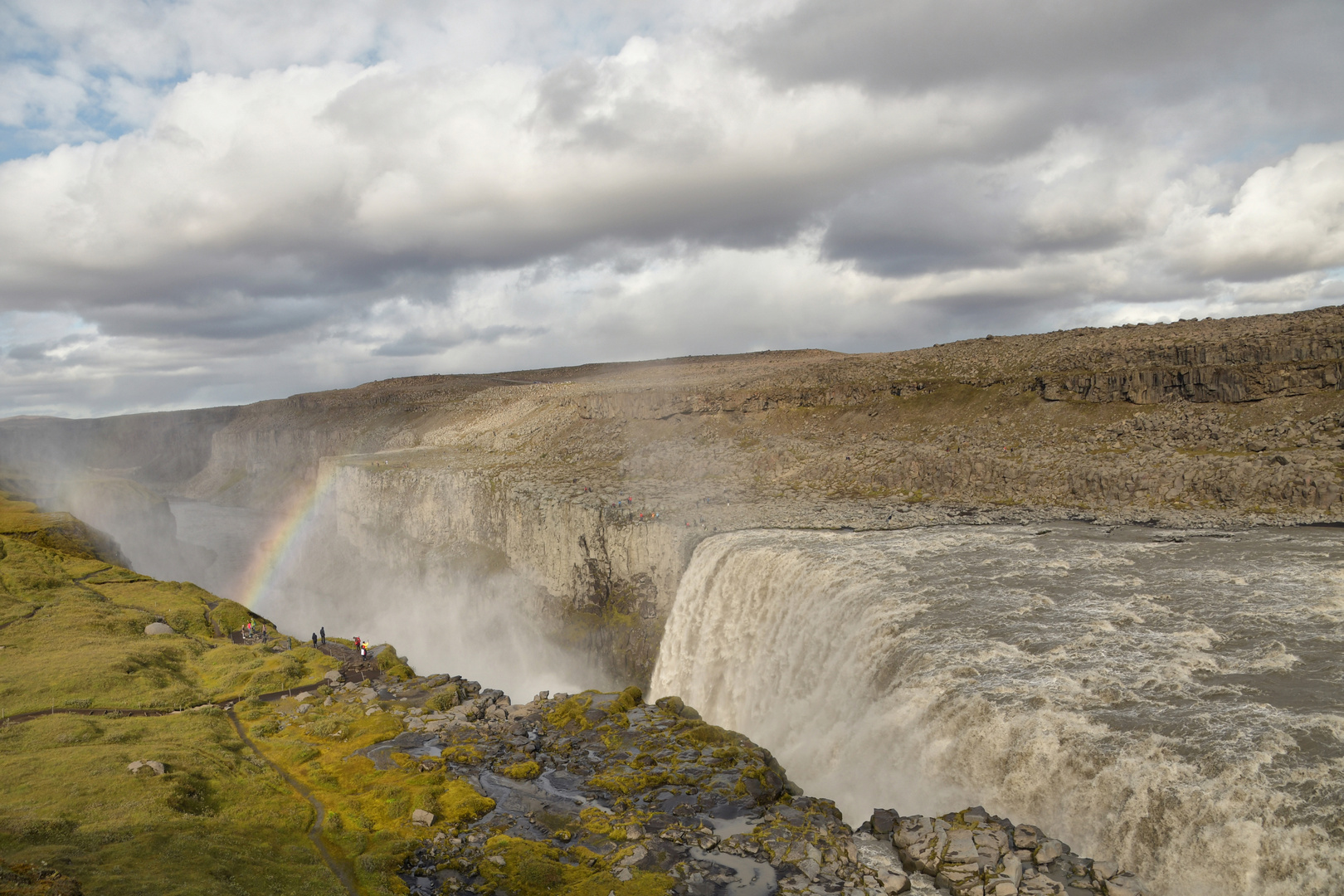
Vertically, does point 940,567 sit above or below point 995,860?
above

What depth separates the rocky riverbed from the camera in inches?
763

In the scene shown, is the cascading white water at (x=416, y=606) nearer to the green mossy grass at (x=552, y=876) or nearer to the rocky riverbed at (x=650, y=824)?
the rocky riverbed at (x=650, y=824)

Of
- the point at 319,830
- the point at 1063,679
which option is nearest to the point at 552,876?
the point at 319,830

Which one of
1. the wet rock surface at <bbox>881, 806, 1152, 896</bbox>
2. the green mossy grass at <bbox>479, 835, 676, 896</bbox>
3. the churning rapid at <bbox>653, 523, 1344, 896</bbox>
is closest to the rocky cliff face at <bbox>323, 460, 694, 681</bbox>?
the churning rapid at <bbox>653, 523, 1344, 896</bbox>

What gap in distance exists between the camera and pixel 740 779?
27.5 metres

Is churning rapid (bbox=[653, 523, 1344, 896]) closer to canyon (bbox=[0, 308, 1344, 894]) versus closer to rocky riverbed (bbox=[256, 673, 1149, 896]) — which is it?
canyon (bbox=[0, 308, 1344, 894])

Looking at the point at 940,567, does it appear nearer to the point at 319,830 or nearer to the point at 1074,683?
the point at 1074,683

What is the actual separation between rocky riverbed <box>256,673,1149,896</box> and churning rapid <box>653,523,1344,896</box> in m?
1.77

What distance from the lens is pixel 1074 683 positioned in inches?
922

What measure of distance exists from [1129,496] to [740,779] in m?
33.1

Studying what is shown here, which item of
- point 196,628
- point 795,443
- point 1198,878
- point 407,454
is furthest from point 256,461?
point 1198,878

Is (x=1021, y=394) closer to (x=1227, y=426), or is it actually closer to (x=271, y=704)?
(x=1227, y=426)

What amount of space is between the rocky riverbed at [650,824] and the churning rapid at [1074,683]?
5.80 ft

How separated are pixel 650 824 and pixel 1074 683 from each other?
14.7m
